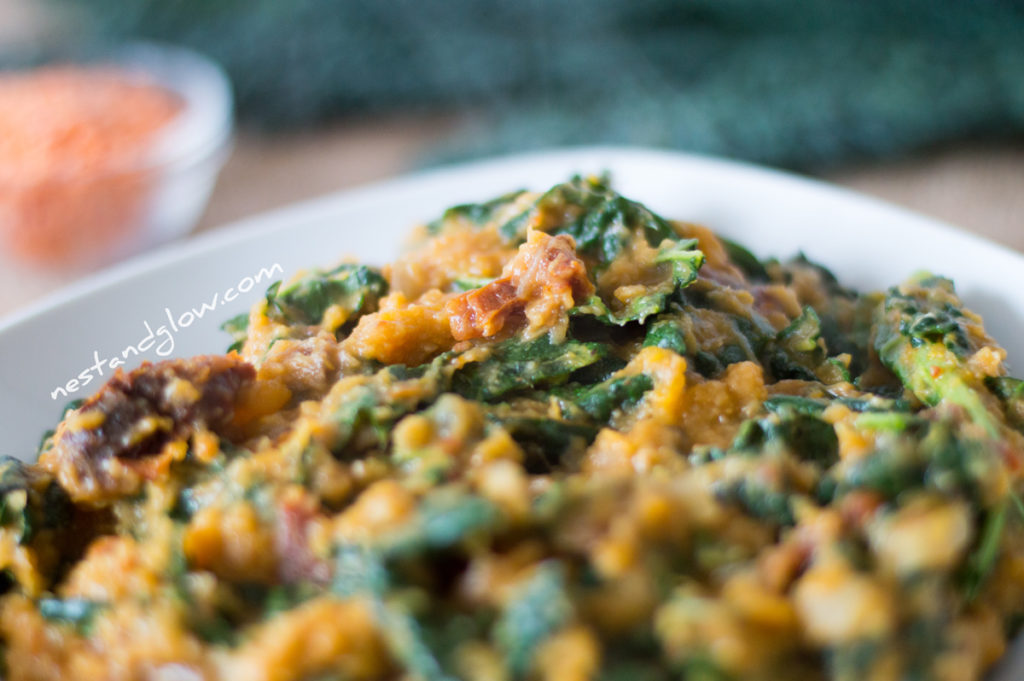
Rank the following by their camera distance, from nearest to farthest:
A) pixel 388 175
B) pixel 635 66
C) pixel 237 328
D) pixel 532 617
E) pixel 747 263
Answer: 1. pixel 532 617
2. pixel 237 328
3. pixel 747 263
4. pixel 388 175
5. pixel 635 66

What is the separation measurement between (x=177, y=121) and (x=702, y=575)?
16.4ft

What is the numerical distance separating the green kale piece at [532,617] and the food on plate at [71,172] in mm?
4188

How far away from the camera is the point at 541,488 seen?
221 centimetres

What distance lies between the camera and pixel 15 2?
9.41 meters

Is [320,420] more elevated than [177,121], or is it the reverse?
[320,420]

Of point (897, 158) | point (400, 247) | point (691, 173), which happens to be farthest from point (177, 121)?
point (897, 158)

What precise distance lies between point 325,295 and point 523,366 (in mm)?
804

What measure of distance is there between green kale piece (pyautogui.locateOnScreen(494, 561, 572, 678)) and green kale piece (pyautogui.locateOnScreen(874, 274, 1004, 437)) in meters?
1.23

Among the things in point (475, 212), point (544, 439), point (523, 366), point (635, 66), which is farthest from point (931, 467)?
point (635, 66)

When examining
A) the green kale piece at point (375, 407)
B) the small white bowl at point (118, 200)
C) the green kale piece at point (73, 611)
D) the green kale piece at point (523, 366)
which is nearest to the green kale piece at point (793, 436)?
the green kale piece at point (523, 366)

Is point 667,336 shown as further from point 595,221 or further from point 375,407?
point 375,407

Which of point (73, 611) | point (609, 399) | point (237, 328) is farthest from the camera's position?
point (237, 328)

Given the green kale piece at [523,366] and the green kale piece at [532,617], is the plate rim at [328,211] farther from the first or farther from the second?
the green kale piece at [532,617]

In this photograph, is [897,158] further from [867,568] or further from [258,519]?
[258,519]
